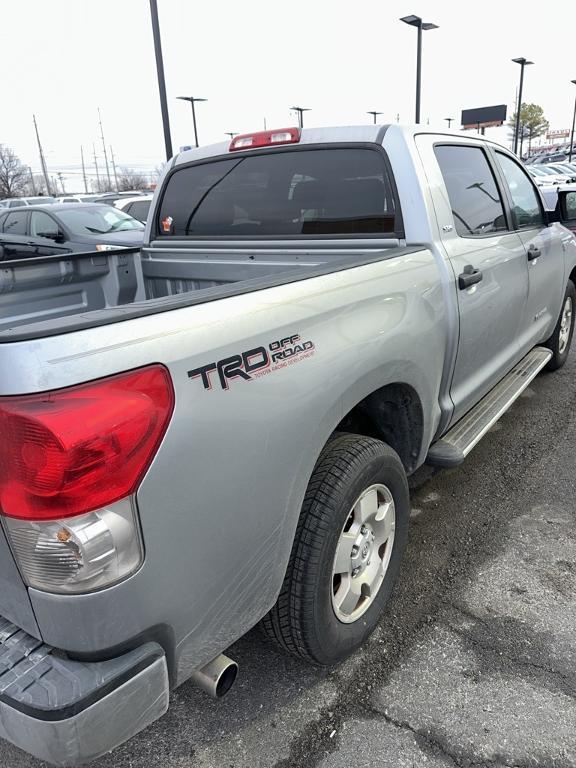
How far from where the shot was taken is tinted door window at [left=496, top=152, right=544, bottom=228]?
3958 mm

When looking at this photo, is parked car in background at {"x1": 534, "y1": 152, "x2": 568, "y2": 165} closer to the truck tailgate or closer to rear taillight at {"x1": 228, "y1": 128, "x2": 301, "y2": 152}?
rear taillight at {"x1": 228, "y1": 128, "x2": 301, "y2": 152}

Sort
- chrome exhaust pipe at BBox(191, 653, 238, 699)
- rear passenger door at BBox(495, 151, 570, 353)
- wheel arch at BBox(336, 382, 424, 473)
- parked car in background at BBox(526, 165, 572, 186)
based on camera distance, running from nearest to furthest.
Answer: chrome exhaust pipe at BBox(191, 653, 238, 699), wheel arch at BBox(336, 382, 424, 473), rear passenger door at BBox(495, 151, 570, 353), parked car in background at BBox(526, 165, 572, 186)

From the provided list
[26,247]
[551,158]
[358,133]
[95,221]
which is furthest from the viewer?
[551,158]

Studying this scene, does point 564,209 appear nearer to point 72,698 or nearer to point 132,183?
point 72,698

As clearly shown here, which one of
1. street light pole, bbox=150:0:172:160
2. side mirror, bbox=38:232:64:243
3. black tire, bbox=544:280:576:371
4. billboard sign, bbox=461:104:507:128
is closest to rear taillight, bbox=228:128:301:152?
black tire, bbox=544:280:576:371

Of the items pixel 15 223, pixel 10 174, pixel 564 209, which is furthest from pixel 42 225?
pixel 10 174

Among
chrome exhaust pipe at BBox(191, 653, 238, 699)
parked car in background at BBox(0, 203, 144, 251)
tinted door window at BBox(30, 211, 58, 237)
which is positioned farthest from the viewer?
tinted door window at BBox(30, 211, 58, 237)

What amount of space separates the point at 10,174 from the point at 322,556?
227ft

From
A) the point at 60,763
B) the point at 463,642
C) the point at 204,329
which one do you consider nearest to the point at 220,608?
the point at 60,763

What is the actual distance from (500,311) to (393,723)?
87.7 inches

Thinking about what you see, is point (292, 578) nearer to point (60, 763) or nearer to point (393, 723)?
point (393, 723)

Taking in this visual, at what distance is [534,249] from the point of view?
4000 millimetres

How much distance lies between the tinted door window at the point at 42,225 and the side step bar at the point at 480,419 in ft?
30.0

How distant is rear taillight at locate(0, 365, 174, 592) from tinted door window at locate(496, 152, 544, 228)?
3.25 meters
